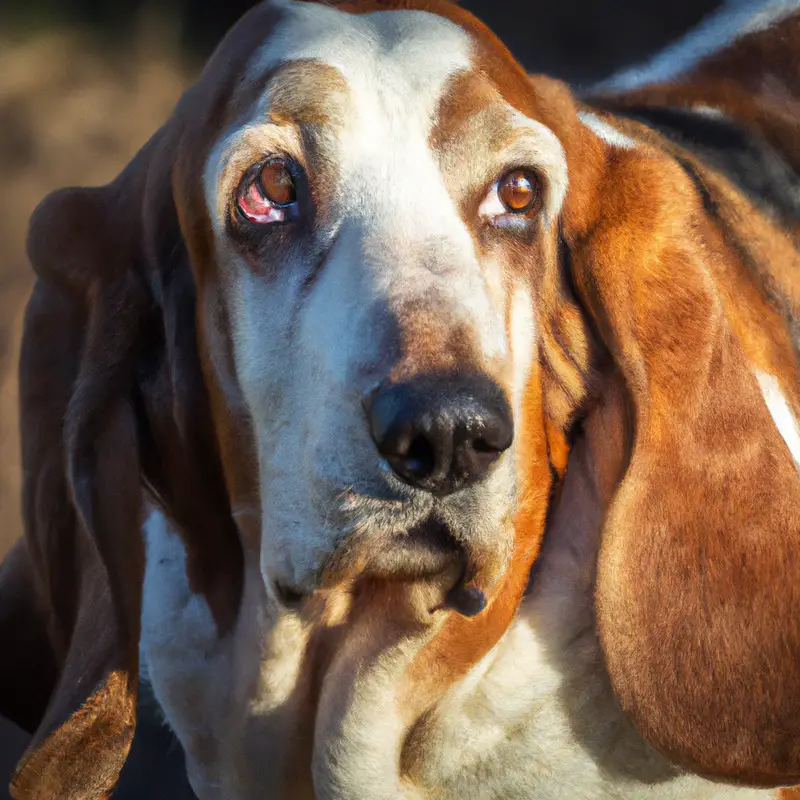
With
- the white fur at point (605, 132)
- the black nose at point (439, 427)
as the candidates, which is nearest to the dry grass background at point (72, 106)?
the white fur at point (605, 132)

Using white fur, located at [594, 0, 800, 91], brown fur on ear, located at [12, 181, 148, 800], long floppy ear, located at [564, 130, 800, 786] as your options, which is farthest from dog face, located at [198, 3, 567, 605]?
white fur, located at [594, 0, 800, 91]

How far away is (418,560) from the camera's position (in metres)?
1.37

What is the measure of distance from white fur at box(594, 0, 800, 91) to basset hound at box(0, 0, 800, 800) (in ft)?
3.05

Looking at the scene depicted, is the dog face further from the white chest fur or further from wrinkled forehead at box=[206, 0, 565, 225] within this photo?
the white chest fur

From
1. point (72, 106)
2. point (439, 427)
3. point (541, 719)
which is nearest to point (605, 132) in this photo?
point (439, 427)

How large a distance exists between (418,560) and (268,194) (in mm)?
544

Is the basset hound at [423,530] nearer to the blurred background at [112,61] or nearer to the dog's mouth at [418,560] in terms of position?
the dog's mouth at [418,560]

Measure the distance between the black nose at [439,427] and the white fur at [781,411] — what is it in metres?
0.69

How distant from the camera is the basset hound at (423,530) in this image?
4.80ft

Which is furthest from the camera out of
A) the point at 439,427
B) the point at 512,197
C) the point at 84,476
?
the point at 84,476

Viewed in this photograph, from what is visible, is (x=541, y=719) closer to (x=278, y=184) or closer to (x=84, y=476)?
(x=84, y=476)

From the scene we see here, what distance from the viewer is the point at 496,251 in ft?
5.13

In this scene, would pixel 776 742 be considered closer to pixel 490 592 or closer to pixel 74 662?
pixel 490 592

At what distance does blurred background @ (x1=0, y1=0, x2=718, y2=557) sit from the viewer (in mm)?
3998
